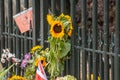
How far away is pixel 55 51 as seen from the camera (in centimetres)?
470

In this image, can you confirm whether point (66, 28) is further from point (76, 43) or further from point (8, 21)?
point (8, 21)

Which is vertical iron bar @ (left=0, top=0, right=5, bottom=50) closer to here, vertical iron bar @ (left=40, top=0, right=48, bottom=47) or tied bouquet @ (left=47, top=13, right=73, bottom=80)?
vertical iron bar @ (left=40, top=0, right=48, bottom=47)

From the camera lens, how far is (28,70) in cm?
511

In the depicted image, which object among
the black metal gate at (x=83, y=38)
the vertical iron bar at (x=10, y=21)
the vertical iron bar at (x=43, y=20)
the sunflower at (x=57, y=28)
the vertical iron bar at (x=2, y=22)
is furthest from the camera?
the vertical iron bar at (x=2, y=22)

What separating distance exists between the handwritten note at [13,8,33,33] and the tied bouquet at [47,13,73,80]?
2.27 ft

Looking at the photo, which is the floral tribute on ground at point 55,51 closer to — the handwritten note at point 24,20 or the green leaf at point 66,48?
the green leaf at point 66,48

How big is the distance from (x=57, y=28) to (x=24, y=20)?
3.20 ft

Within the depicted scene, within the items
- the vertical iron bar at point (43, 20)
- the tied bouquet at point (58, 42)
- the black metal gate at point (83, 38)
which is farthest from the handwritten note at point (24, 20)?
the tied bouquet at point (58, 42)

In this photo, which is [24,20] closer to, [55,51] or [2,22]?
[2,22]

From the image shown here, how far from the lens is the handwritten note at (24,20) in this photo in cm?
545

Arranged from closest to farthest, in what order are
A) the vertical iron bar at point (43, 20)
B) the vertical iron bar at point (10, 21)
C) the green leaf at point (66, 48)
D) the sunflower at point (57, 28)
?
1. the sunflower at point (57, 28)
2. the green leaf at point (66, 48)
3. the vertical iron bar at point (43, 20)
4. the vertical iron bar at point (10, 21)

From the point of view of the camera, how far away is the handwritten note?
5453mm

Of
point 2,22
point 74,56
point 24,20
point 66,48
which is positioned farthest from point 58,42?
point 2,22

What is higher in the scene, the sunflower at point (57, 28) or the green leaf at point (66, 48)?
the sunflower at point (57, 28)
